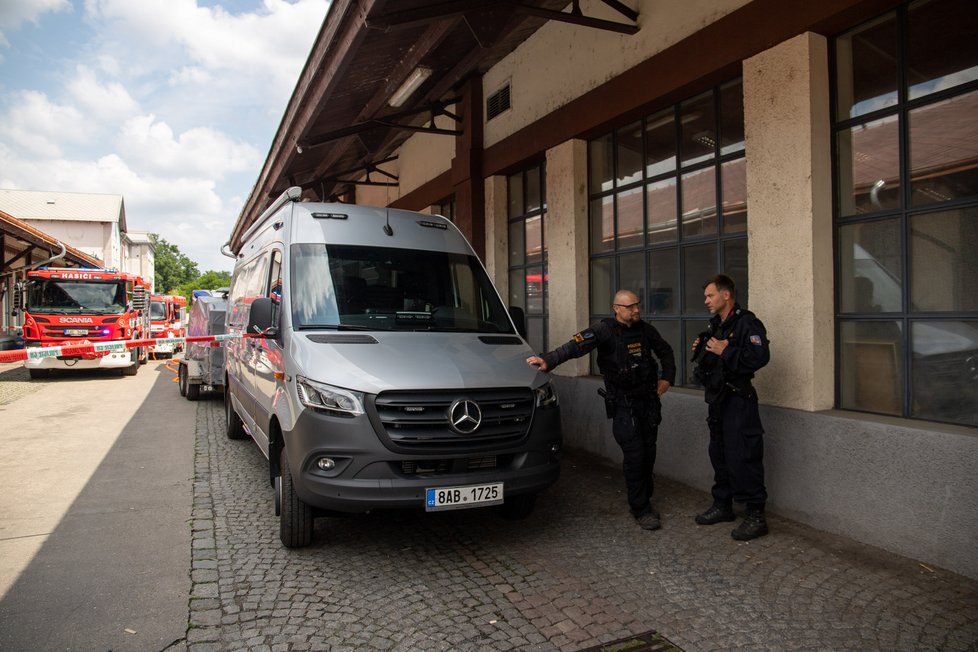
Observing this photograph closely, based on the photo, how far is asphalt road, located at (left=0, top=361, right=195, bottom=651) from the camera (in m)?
3.22

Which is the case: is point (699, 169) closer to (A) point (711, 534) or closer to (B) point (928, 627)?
(A) point (711, 534)

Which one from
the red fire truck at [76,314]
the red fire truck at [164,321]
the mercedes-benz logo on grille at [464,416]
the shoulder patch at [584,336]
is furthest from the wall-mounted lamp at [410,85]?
the red fire truck at [164,321]

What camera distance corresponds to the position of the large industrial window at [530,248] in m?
8.55

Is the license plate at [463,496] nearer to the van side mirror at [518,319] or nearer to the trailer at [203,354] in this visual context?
the van side mirror at [518,319]

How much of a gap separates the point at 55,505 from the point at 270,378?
234 cm

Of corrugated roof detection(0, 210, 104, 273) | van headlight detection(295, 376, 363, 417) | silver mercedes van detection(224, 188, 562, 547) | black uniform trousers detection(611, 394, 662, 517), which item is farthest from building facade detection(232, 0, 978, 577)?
corrugated roof detection(0, 210, 104, 273)

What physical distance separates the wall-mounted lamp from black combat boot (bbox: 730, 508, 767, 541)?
19.8 ft

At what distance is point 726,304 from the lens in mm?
4527

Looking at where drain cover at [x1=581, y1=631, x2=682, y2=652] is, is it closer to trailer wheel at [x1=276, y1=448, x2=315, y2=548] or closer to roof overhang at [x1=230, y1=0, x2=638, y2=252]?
trailer wheel at [x1=276, y1=448, x2=315, y2=548]

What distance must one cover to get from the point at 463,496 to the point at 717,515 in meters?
2.05

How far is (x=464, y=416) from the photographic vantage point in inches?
152

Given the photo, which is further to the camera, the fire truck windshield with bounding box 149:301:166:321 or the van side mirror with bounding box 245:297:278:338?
the fire truck windshield with bounding box 149:301:166:321

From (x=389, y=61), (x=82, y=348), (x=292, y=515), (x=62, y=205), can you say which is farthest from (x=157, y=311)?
(x=62, y=205)

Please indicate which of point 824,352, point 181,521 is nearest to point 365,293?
point 181,521
